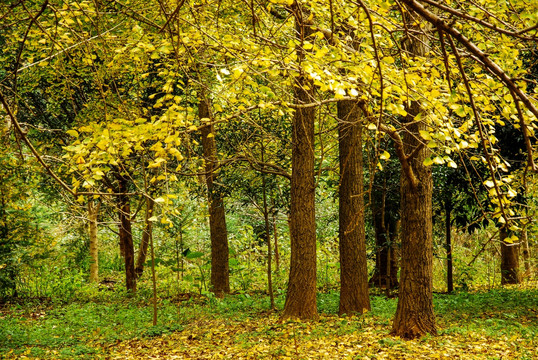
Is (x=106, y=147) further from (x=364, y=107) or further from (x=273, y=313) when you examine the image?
(x=273, y=313)

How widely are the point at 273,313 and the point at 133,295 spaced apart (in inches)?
182

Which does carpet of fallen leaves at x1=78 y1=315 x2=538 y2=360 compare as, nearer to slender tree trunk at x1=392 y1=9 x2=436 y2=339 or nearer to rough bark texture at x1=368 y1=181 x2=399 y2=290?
slender tree trunk at x1=392 y1=9 x2=436 y2=339

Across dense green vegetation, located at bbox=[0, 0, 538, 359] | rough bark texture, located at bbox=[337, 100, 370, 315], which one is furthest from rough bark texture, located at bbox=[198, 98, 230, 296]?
rough bark texture, located at bbox=[337, 100, 370, 315]

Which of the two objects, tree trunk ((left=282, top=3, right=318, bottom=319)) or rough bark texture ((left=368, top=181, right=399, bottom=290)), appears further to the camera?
rough bark texture ((left=368, top=181, right=399, bottom=290))

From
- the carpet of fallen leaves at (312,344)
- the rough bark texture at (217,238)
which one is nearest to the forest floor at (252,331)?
the carpet of fallen leaves at (312,344)

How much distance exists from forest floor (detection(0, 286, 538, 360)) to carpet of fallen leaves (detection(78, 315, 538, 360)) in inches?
0.5

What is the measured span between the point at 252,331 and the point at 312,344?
5.22ft

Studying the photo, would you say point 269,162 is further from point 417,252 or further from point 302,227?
point 417,252

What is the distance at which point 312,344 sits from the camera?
5.73 meters

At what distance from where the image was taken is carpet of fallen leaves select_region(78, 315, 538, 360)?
16.9 ft

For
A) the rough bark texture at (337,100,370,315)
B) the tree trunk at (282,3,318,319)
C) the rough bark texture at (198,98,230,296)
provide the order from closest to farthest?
the tree trunk at (282,3,318,319) < the rough bark texture at (337,100,370,315) < the rough bark texture at (198,98,230,296)

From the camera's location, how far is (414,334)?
577 cm

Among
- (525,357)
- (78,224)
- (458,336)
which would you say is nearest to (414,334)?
(458,336)

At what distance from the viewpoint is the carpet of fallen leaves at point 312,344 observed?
5.14 meters
